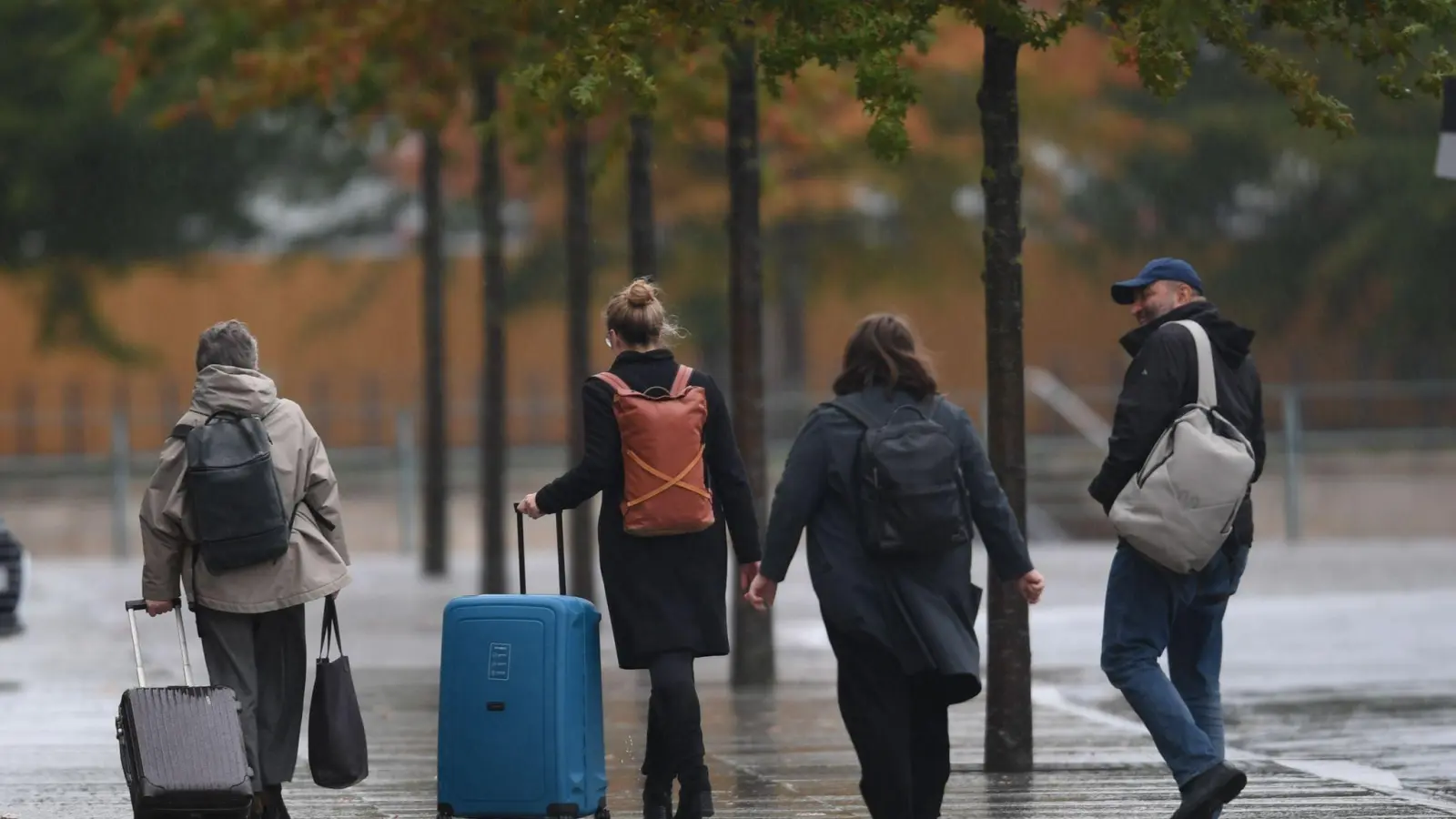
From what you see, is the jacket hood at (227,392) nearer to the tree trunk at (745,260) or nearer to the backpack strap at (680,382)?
the backpack strap at (680,382)

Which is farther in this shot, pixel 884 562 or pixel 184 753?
pixel 184 753

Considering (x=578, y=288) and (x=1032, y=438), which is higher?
(x=578, y=288)

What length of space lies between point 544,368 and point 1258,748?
2835 cm

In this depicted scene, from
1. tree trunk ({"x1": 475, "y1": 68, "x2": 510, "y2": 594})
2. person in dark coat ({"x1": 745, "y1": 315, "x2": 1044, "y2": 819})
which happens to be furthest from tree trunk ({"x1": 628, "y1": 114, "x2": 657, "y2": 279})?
person in dark coat ({"x1": 745, "y1": 315, "x2": 1044, "y2": 819})

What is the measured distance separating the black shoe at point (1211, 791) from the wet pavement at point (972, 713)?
810 mm

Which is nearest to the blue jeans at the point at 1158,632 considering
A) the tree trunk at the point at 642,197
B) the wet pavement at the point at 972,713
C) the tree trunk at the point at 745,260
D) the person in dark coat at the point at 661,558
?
the wet pavement at the point at 972,713

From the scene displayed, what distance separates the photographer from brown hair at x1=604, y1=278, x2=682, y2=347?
7938mm

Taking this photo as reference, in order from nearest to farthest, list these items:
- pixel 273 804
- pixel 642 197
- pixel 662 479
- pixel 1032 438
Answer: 1. pixel 662 479
2. pixel 273 804
3. pixel 642 197
4. pixel 1032 438

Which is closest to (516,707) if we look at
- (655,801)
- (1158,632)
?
(655,801)

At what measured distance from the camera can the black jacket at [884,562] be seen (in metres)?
7.35

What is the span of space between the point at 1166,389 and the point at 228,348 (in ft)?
9.66

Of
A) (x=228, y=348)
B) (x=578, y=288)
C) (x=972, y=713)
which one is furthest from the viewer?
(x=578, y=288)

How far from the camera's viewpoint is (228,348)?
26.2 ft

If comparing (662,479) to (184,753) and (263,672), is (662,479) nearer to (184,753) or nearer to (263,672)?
(263,672)
